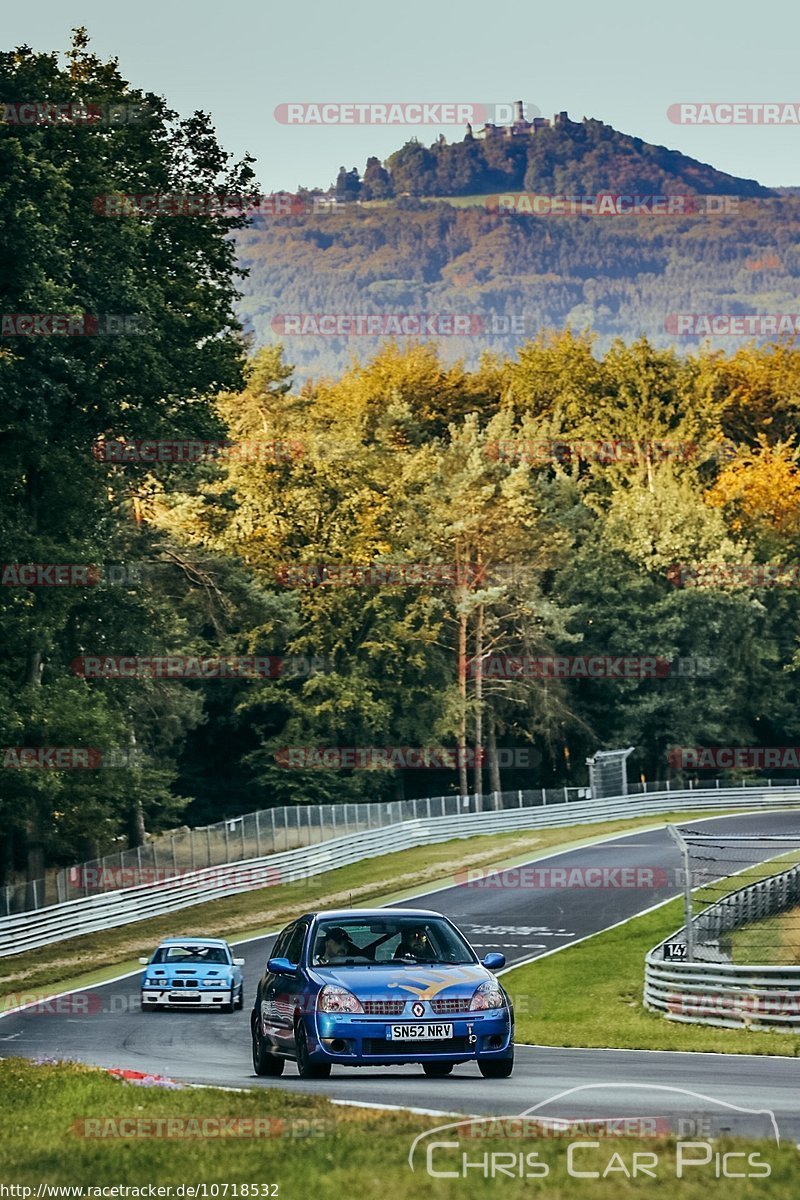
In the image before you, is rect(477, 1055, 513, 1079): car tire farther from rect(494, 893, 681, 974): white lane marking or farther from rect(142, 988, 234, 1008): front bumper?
rect(494, 893, 681, 974): white lane marking

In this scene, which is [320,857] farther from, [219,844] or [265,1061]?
[265,1061]

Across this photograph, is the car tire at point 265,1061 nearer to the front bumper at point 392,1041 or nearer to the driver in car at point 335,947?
the driver in car at point 335,947

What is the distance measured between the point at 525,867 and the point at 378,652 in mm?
20462

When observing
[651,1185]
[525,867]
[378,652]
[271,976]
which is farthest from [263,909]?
[651,1185]

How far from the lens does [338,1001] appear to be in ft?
52.5

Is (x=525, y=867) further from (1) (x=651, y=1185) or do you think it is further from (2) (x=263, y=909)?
(1) (x=651, y=1185)

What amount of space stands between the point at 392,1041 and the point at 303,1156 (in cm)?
527

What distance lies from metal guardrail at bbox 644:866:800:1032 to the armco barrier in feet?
56.5

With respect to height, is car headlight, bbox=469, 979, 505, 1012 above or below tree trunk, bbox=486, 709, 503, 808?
above

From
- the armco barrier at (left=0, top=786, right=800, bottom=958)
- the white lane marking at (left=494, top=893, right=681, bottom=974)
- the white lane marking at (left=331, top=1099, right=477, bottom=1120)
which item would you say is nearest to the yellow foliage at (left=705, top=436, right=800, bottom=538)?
the armco barrier at (left=0, top=786, right=800, bottom=958)

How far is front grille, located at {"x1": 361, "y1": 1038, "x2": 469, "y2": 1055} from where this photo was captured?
1584 centimetres

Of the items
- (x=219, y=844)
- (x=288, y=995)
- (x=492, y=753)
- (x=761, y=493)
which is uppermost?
(x=761, y=493)

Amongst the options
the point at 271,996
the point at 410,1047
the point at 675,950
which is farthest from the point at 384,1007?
the point at 675,950

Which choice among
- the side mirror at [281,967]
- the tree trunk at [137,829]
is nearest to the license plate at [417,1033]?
the side mirror at [281,967]
